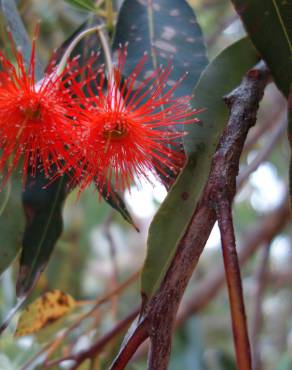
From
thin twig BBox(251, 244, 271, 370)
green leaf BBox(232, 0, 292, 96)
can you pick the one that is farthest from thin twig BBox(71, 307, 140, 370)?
green leaf BBox(232, 0, 292, 96)

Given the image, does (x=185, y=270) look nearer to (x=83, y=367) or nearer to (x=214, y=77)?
(x=214, y=77)

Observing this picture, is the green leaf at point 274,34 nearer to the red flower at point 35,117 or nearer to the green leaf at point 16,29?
the red flower at point 35,117

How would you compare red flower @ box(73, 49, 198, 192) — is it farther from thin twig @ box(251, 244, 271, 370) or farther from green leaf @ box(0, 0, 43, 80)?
thin twig @ box(251, 244, 271, 370)

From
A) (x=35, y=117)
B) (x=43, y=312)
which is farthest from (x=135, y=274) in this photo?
(x=35, y=117)

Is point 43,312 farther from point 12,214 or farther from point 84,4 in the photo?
point 84,4

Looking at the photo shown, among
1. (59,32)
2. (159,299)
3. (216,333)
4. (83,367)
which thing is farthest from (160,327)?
(216,333)
